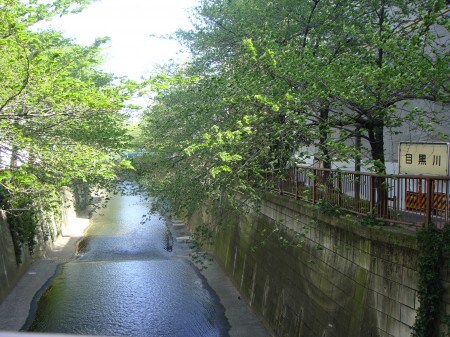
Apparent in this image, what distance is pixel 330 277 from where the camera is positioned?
8.77 m

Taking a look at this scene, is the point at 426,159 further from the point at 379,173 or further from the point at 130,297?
the point at 130,297

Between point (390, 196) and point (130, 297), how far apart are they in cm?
1057

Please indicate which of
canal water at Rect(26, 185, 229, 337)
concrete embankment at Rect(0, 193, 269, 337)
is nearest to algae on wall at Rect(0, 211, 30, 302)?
concrete embankment at Rect(0, 193, 269, 337)

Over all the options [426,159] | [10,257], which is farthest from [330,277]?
[10,257]

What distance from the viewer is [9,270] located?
15.6 meters

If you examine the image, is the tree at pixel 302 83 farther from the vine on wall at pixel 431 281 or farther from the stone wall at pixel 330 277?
the vine on wall at pixel 431 281

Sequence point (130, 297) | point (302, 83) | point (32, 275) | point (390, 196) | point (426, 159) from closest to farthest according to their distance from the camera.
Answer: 1. point (426, 159)
2. point (390, 196)
3. point (302, 83)
4. point (130, 297)
5. point (32, 275)

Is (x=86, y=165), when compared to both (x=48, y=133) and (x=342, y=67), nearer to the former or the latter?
(x=48, y=133)

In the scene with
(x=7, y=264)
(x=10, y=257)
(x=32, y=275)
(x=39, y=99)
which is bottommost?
(x=32, y=275)

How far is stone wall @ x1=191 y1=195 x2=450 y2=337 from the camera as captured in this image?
654 cm

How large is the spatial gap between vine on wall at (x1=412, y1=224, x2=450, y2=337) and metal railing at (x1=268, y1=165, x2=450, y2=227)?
1.18 ft

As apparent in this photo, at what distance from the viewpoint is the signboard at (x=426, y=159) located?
22.7 feet

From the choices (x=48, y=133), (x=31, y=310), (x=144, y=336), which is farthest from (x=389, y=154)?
(x=31, y=310)

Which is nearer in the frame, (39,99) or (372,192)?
(372,192)
